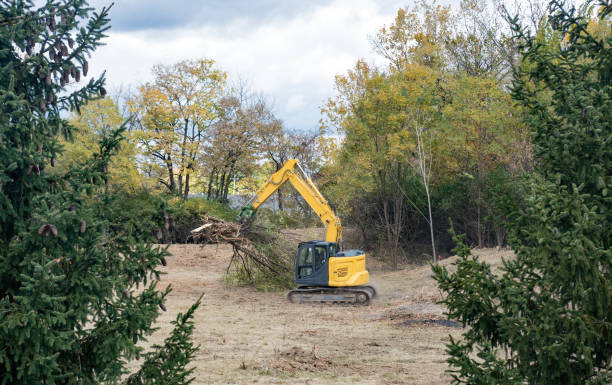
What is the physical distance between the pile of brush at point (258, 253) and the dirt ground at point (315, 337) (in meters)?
0.58

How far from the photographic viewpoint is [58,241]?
3869mm

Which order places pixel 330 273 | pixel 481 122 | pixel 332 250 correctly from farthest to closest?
pixel 481 122 < pixel 332 250 < pixel 330 273

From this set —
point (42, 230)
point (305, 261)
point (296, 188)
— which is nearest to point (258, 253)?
point (305, 261)

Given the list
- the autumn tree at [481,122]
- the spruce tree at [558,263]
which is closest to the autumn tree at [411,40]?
the autumn tree at [481,122]

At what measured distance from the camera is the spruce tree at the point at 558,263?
3.89m

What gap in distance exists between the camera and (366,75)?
2497 centimetres

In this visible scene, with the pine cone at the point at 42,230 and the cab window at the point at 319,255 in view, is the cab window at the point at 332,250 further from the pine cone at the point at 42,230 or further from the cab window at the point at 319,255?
the pine cone at the point at 42,230

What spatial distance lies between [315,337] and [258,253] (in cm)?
710

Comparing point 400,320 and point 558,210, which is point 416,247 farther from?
point 558,210

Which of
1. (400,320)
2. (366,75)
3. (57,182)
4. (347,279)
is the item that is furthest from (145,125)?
(57,182)

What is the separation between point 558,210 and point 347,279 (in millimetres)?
12366

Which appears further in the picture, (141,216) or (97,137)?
(97,137)

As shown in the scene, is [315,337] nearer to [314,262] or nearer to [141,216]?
[314,262]

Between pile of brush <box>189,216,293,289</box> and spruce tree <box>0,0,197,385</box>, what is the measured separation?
1310 centimetres
